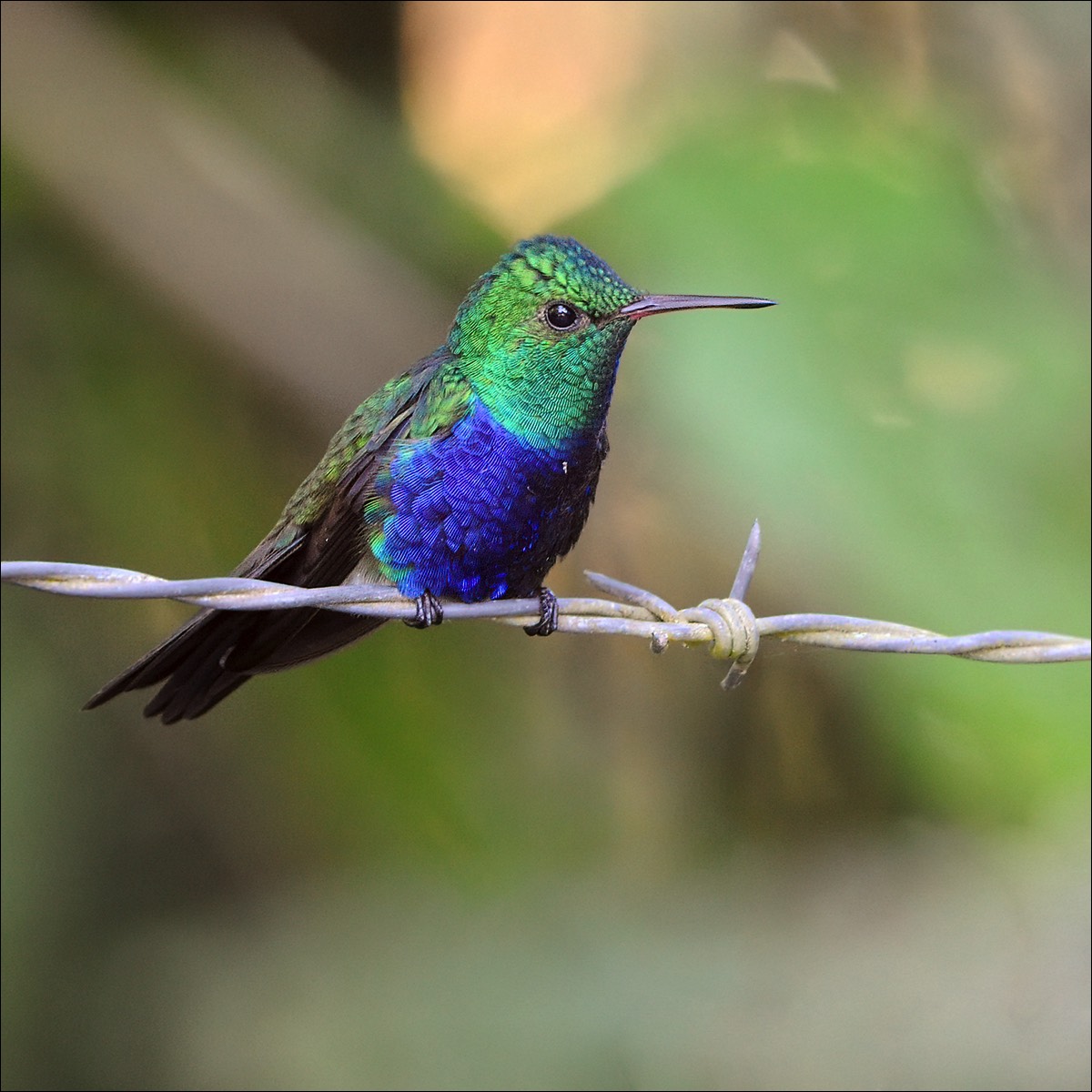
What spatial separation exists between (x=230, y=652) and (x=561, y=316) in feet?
3.35

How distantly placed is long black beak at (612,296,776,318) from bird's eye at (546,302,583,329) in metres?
0.08

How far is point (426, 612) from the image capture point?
2936 millimetres

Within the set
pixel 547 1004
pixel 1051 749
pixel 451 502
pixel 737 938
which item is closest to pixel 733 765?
pixel 737 938

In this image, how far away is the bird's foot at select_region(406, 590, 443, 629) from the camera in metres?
2.90

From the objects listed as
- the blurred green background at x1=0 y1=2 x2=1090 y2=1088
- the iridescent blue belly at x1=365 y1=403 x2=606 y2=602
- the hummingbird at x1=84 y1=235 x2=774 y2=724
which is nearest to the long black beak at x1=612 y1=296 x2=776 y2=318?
the hummingbird at x1=84 y1=235 x2=774 y2=724

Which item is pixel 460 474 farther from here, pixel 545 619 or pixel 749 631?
pixel 749 631

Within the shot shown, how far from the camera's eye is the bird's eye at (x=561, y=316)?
2.97 metres

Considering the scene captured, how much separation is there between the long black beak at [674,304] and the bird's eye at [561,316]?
0.08 meters

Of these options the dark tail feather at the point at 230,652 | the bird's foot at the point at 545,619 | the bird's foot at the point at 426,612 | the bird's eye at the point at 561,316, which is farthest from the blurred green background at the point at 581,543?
the dark tail feather at the point at 230,652

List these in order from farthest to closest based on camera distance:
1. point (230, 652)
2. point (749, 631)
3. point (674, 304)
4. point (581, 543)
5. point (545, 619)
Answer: point (581, 543), point (545, 619), point (230, 652), point (674, 304), point (749, 631)

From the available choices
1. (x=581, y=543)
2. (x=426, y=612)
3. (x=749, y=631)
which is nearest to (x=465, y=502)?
(x=426, y=612)

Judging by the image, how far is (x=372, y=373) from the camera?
17.9ft

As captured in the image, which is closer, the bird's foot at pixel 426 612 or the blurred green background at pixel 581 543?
the bird's foot at pixel 426 612

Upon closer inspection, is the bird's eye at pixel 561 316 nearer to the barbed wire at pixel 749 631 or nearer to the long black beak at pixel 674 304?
the long black beak at pixel 674 304
